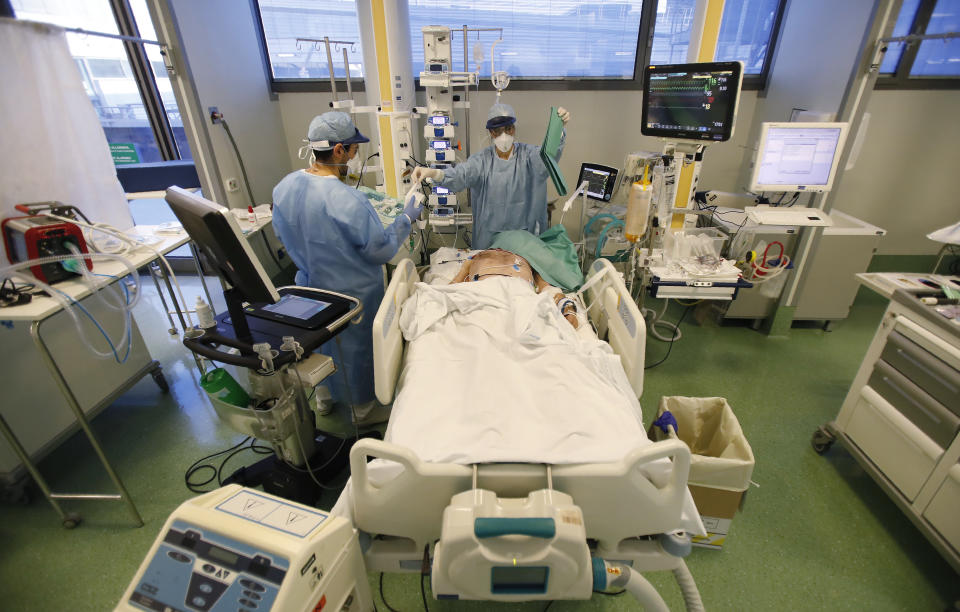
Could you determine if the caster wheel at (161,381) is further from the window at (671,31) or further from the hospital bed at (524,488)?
the window at (671,31)

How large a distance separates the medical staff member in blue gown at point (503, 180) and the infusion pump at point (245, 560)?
217cm

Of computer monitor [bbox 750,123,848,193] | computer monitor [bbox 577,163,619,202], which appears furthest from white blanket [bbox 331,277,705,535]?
computer monitor [bbox 750,123,848,193]

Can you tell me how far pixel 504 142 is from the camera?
111 inches

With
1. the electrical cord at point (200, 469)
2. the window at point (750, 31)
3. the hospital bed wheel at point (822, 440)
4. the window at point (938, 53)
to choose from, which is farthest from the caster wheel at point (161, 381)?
the window at point (938, 53)

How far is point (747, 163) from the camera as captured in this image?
164 inches

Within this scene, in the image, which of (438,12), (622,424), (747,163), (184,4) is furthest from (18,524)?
(747,163)

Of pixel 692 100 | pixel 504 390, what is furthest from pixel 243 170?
pixel 692 100

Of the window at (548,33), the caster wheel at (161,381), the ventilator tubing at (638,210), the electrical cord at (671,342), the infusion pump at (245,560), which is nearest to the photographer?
the infusion pump at (245,560)

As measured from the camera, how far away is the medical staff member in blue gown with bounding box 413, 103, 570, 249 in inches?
112

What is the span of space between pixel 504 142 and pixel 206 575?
8.46 feet

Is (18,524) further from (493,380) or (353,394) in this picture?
(493,380)

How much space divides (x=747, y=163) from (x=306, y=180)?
403cm

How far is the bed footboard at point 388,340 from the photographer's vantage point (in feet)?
5.24

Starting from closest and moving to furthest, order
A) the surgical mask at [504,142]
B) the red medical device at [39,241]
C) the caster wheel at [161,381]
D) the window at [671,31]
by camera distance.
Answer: the red medical device at [39,241] < the caster wheel at [161,381] < the surgical mask at [504,142] < the window at [671,31]
